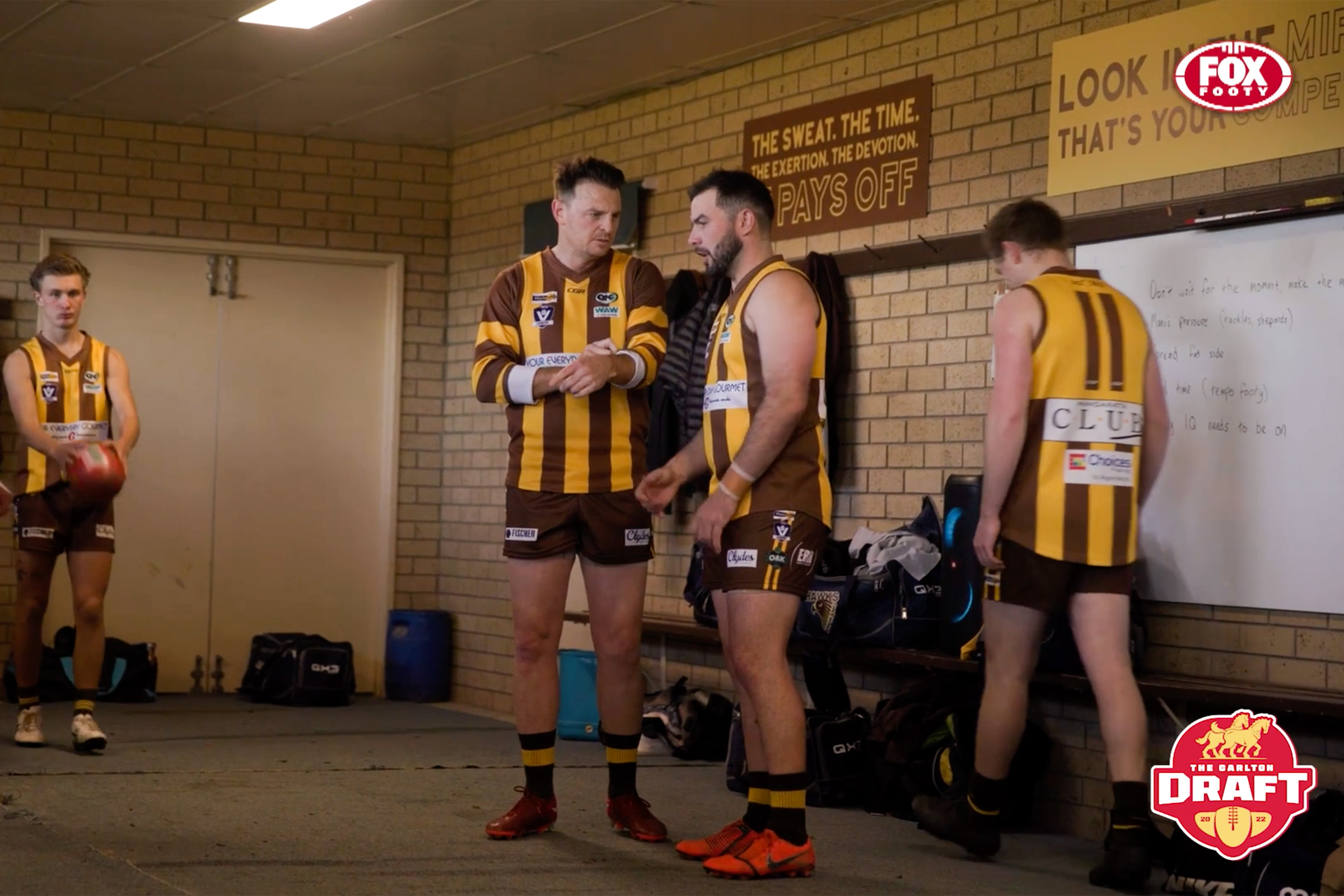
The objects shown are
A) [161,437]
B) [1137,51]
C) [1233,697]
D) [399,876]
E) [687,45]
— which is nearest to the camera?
[399,876]

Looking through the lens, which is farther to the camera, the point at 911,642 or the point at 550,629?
the point at 911,642

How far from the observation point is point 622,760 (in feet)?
14.9

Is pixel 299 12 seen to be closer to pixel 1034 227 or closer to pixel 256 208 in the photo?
pixel 256 208

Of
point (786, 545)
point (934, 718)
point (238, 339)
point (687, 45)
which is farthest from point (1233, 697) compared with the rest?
point (238, 339)

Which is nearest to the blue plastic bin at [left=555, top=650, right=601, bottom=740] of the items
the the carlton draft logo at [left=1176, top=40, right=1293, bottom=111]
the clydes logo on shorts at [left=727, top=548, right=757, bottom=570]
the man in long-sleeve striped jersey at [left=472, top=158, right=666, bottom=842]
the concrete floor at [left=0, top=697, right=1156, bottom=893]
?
the concrete floor at [left=0, top=697, right=1156, bottom=893]

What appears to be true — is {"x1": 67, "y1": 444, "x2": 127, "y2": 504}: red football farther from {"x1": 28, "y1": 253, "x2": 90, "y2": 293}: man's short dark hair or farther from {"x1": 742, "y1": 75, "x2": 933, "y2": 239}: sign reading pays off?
{"x1": 742, "y1": 75, "x2": 933, "y2": 239}: sign reading pays off

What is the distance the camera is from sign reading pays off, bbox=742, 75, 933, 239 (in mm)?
6207

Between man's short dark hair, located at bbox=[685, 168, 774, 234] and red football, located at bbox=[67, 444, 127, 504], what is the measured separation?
291 centimetres

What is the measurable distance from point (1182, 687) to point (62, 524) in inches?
160

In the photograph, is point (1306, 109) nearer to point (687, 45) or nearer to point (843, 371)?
point (843, 371)

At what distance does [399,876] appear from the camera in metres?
3.98

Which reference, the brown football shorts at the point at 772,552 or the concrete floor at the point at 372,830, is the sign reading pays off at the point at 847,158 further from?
the brown football shorts at the point at 772,552

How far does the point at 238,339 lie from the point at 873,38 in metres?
4.16

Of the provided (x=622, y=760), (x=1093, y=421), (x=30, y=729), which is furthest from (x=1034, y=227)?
(x=30, y=729)
